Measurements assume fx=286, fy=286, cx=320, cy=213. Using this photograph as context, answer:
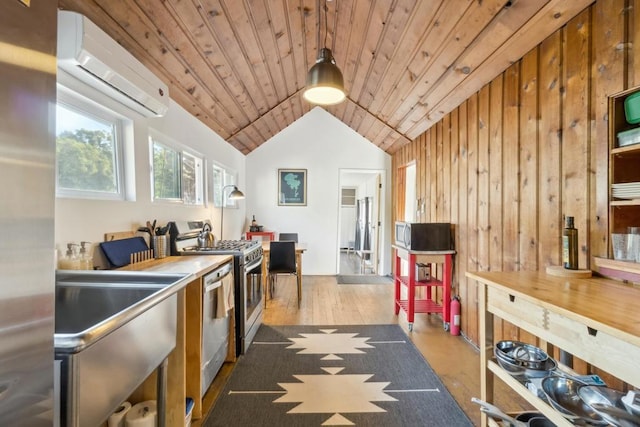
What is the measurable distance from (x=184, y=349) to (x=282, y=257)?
88.6 inches

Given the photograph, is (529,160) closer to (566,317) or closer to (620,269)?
(620,269)

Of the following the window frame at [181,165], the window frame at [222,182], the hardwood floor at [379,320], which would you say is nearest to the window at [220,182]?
the window frame at [222,182]

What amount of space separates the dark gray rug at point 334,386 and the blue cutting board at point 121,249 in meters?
1.08

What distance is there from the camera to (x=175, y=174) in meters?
2.77

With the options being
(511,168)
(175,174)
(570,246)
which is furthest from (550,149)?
(175,174)

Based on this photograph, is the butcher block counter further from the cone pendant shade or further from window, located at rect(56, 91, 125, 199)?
the cone pendant shade

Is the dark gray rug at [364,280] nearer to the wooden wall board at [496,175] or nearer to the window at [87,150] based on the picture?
the wooden wall board at [496,175]

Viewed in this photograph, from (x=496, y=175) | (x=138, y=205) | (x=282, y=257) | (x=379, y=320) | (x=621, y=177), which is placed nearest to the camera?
(x=621, y=177)

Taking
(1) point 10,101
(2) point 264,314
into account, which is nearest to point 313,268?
(2) point 264,314

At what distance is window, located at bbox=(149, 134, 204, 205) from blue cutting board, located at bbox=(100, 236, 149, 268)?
1.70 ft

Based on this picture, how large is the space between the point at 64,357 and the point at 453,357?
8.43 ft

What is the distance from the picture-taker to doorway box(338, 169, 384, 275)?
5.53 meters

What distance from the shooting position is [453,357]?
239cm

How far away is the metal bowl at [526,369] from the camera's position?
1297 mm
